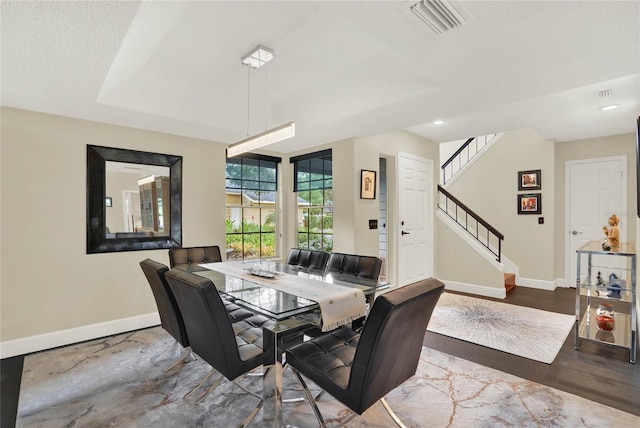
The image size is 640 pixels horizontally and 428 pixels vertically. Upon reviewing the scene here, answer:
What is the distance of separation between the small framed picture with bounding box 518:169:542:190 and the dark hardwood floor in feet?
9.92

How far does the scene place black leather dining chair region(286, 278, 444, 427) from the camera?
52.7 inches

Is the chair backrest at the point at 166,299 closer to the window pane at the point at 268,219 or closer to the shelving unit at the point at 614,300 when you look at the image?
the window pane at the point at 268,219

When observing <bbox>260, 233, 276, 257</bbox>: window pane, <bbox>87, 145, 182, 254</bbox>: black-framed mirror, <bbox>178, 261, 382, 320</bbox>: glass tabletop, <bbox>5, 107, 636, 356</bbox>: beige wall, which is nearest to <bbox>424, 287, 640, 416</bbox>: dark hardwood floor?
<bbox>178, 261, 382, 320</bbox>: glass tabletop

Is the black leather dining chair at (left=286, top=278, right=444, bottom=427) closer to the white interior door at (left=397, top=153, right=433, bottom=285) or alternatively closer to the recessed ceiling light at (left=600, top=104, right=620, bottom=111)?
the white interior door at (left=397, top=153, right=433, bottom=285)

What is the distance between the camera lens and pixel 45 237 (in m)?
2.95

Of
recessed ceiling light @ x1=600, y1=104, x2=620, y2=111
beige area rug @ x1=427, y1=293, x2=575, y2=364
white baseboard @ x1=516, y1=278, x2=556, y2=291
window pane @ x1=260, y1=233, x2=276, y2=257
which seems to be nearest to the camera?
beige area rug @ x1=427, y1=293, x2=575, y2=364

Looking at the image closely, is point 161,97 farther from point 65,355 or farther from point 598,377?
point 598,377

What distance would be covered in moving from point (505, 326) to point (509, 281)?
6.70ft

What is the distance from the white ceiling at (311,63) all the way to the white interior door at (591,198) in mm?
1428

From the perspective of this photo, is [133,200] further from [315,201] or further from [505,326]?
[505,326]

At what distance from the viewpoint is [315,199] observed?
4.65 meters

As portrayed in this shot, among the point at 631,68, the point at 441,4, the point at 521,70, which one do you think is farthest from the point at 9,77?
the point at 631,68

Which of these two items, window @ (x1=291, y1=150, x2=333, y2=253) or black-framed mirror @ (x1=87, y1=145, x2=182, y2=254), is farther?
window @ (x1=291, y1=150, x2=333, y2=253)

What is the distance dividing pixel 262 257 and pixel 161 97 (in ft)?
8.39
